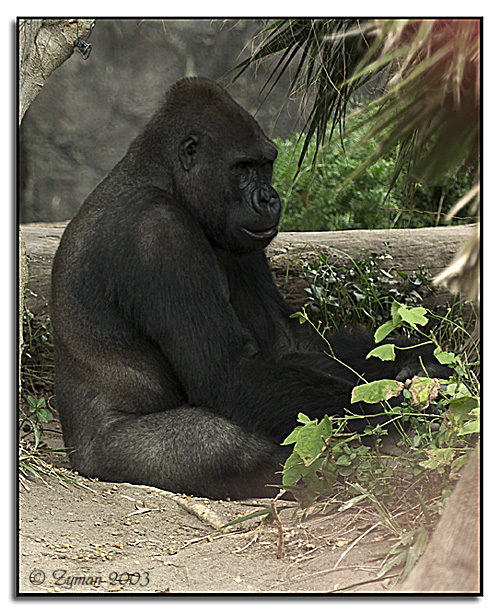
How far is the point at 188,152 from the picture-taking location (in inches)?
89.0

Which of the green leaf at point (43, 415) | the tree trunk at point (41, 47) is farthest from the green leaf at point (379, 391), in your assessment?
the green leaf at point (43, 415)

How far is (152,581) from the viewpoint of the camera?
1.52 m

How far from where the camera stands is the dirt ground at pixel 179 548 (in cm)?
149

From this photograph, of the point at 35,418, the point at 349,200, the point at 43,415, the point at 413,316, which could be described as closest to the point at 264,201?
the point at 413,316

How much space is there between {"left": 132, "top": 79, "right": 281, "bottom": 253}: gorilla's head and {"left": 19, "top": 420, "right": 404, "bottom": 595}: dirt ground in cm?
79

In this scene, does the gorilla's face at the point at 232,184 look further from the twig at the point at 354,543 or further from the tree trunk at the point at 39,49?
the twig at the point at 354,543

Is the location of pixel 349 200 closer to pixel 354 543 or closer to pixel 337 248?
pixel 337 248

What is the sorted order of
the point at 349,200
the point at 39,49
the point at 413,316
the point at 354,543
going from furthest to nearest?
the point at 349,200 → the point at 39,49 → the point at 413,316 → the point at 354,543

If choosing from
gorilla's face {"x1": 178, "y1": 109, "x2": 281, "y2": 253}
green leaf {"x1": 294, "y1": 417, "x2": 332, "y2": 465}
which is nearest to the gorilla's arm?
gorilla's face {"x1": 178, "y1": 109, "x2": 281, "y2": 253}

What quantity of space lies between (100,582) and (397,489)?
67cm

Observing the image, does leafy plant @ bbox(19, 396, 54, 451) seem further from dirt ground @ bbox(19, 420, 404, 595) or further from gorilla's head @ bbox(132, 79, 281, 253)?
gorilla's head @ bbox(132, 79, 281, 253)

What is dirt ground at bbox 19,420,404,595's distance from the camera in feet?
4.89

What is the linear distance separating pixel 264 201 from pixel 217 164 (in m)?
0.17

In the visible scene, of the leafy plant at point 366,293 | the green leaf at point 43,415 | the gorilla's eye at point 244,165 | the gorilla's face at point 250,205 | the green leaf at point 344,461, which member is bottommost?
the green leaf at point 344,461
